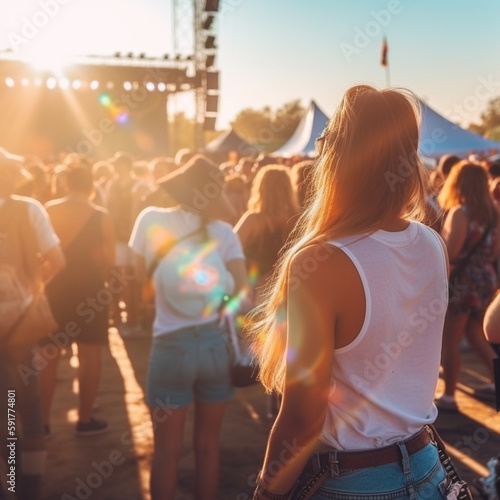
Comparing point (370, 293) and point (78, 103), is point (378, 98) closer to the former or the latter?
point (370, 293)

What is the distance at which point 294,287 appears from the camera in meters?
1.59

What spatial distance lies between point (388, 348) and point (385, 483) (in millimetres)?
311

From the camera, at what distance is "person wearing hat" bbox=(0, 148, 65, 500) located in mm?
3428

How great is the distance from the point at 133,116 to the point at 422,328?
34.3 m

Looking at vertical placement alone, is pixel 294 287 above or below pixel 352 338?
above

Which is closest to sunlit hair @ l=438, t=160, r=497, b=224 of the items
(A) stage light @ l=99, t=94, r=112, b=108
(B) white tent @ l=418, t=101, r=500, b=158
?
(B) white tent @ l=418, t=101, r=500, b=158

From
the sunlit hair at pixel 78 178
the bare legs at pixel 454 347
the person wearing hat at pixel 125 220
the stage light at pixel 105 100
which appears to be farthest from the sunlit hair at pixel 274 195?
the stage light at pixel 105 100

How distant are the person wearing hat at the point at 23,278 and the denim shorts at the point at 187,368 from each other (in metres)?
0.65

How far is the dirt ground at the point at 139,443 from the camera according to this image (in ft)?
13.8

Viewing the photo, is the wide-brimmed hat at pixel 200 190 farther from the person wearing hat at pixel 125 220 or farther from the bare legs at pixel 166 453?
the person wearing hat at pixel 125 220

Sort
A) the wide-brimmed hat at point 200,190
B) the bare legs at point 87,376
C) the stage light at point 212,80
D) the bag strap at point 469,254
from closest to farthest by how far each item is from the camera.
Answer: the wide-brimmed hat at point 200,190
the bare legs at point 87,376
the bag strap at point 469,254
the stage light at point 212,80

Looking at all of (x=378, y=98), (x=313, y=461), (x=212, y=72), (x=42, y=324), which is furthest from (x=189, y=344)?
(x=212, y=72)

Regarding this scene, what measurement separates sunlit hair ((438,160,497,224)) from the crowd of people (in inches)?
0.6

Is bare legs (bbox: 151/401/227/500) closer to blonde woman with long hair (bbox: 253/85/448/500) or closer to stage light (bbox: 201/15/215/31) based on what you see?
blonde woman with long hair (bbox: 253/85/448/500)
